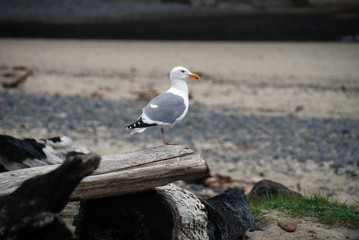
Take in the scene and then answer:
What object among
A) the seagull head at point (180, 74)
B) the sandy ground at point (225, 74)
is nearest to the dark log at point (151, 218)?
the seagull head at point (180, 74)

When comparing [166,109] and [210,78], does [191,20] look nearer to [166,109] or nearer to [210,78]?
[210,78]

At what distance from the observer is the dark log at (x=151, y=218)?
2.79 metres

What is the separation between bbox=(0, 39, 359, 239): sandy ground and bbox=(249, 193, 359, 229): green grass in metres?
1.44

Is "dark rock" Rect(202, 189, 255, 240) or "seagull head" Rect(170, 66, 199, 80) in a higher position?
"seagull head" Rect(170, 66, 199, 80)

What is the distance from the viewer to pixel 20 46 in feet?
57.4

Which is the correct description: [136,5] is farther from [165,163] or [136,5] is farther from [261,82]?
[165,163]

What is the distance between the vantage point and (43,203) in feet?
7.10

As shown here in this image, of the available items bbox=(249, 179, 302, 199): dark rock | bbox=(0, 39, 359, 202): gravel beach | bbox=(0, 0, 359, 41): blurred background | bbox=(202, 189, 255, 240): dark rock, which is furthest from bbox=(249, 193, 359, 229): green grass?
bbox=(0, 0, 359, 41): blurred background

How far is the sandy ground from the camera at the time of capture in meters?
7.15

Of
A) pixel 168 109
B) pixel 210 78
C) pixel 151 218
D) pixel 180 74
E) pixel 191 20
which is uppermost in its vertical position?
pixel 180 74

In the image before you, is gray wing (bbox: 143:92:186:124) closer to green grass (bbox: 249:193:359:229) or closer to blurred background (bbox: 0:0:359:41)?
green grass (bbox: 249:193:359:229)

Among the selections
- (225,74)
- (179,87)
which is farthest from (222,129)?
(225,74)

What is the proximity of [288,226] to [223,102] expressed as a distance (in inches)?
279

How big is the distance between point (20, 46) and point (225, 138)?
12704 mm
